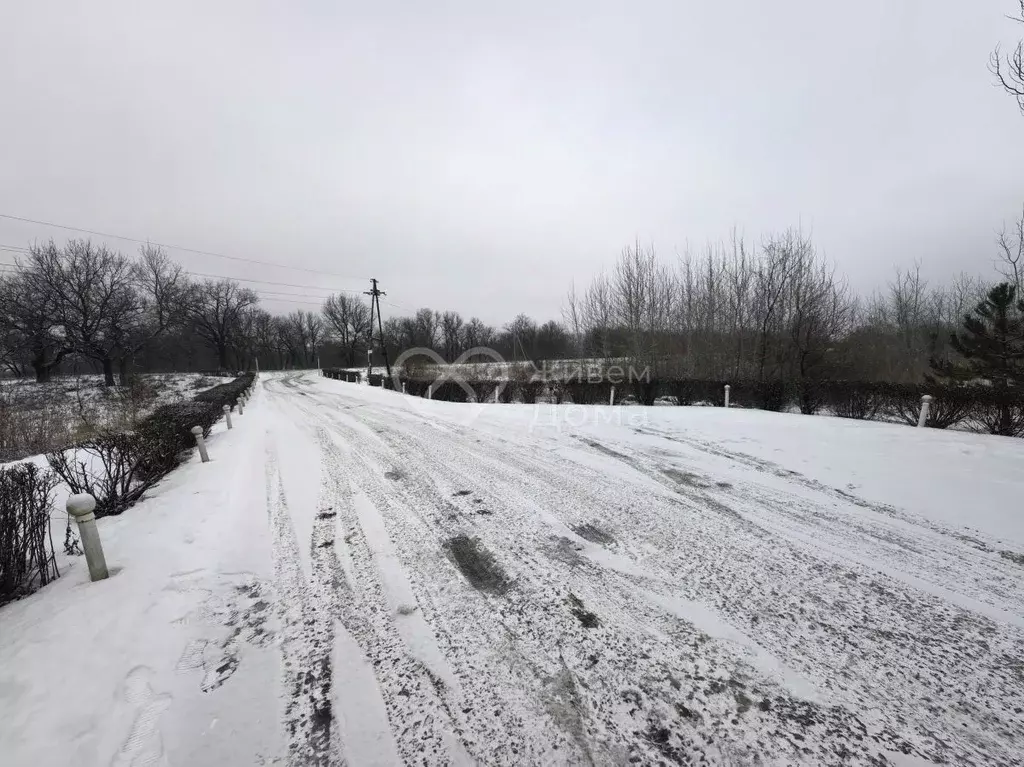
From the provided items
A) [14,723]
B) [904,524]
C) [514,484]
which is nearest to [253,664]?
[14,723]

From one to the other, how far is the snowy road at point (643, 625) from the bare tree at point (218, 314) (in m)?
59.3

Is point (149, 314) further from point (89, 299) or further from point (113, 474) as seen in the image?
point (113, 474)

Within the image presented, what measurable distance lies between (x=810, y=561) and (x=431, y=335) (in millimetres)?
70236

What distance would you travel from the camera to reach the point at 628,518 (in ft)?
13.9

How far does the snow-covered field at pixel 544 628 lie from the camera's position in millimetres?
1866

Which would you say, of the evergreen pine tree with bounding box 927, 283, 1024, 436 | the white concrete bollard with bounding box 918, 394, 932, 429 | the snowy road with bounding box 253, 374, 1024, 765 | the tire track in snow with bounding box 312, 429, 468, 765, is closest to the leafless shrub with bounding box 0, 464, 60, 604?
the snowy road with bounding box 253, 374, 1024, 765

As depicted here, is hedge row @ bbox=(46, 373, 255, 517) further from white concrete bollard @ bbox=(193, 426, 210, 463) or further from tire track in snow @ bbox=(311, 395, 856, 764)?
tire track in snow @ bbox=(311, 395, 856, 764)

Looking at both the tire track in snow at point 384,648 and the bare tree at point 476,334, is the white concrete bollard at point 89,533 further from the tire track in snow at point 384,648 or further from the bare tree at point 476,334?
the bare tree at point 476,334

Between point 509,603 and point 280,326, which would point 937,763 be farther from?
point 280,326

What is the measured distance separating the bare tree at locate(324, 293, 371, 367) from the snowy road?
63724 mm

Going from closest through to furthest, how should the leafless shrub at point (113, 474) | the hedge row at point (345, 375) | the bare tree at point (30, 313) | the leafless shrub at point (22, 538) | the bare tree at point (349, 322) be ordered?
1. the leafless shrub at point (22, 538)
2. the leafless shrub at point (113, 474)
3. the bare tree at point (30, 313)
4. the hedge row at point (345, 375)
5. the bare tree at point (349, 322)

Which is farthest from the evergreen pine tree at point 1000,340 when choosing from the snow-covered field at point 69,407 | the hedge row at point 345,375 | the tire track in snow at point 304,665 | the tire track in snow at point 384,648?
the hedge row at point 345,375

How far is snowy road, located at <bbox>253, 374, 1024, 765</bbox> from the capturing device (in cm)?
187

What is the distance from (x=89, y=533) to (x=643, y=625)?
4.55 meters
